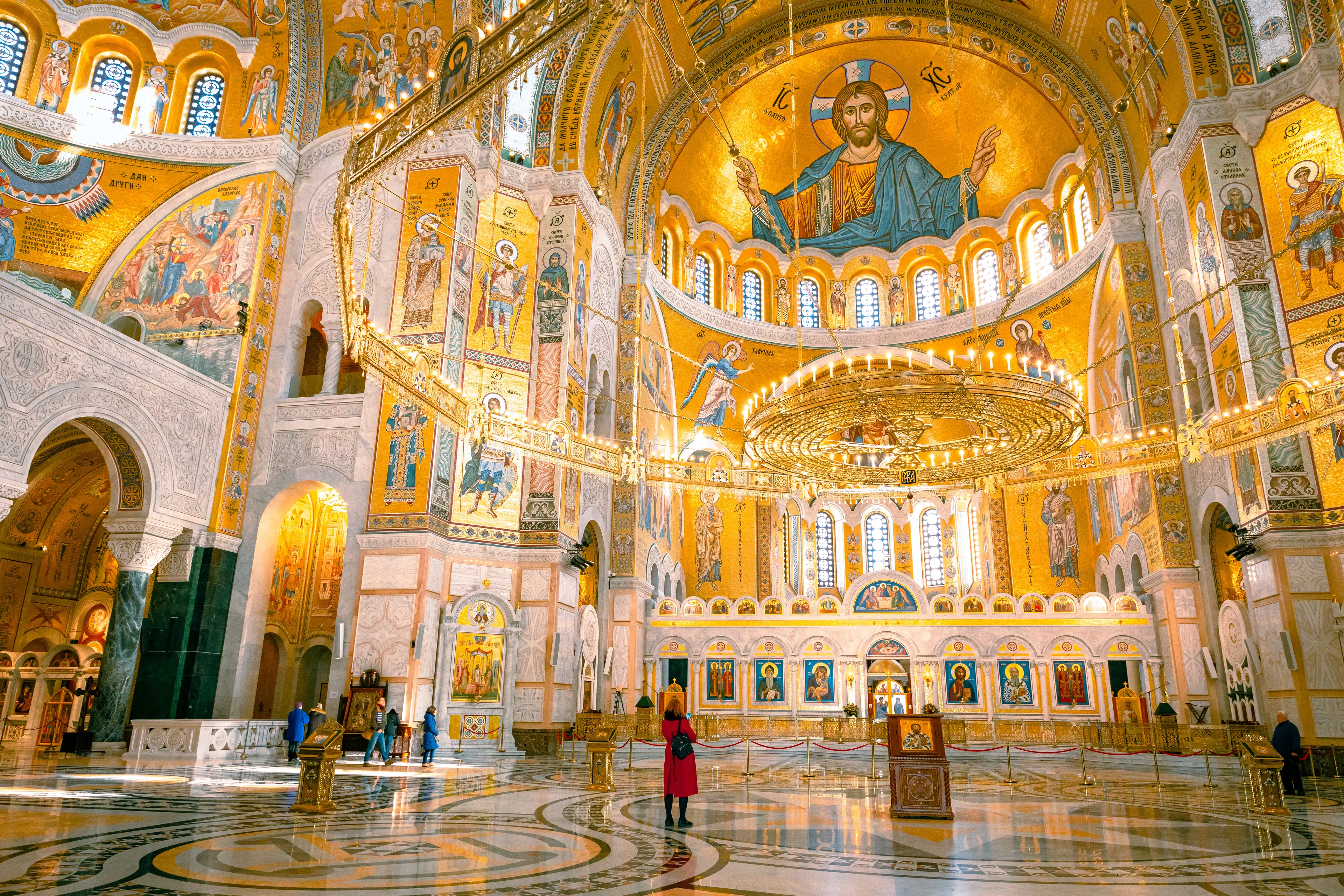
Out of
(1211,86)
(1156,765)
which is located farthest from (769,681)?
(1211,86)

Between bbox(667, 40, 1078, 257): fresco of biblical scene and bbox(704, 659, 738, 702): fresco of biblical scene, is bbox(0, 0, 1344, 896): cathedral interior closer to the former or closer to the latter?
bbox(704, 659, 738, 702): fresco of biblical scene

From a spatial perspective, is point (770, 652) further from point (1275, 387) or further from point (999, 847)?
point (999, 847)

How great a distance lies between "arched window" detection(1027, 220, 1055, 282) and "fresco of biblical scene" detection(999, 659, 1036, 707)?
12.4 m

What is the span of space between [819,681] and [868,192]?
1710 cm

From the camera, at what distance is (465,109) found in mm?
7445

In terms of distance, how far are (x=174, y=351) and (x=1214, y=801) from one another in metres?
19.0

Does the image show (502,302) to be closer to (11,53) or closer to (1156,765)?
(11,53)

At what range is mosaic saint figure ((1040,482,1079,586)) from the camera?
2562 centimetres

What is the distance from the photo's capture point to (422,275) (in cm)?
1720

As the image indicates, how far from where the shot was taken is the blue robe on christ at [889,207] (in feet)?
93.9

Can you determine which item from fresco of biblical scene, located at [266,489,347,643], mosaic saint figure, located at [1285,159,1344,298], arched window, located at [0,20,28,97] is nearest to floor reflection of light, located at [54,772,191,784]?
fresco of biblical scene, located at [266,489,347,643]

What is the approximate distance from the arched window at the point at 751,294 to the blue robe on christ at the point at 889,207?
1.34 metres

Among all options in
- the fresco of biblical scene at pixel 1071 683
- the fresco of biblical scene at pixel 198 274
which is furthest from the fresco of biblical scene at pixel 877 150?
the fresco of biblical scene at pixel 198 274

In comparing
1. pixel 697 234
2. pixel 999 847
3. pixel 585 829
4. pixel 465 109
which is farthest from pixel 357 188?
pixel 697 234
